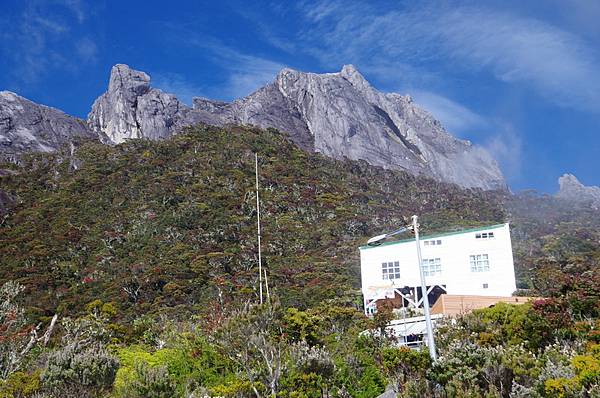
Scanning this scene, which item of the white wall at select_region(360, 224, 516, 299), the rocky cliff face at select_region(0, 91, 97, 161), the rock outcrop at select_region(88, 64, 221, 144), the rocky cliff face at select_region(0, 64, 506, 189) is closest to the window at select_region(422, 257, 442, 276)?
the white wall at select_region(360, 224, 516, 299)

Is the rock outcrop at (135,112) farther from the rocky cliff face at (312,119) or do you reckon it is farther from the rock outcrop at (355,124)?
the rock outcrop at (355,124)

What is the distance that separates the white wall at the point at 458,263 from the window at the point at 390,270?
200 mm

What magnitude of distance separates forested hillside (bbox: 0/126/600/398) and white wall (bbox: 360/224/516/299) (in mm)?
2184

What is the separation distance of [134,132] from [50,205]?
60.6 m

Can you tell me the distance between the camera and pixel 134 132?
401 feet

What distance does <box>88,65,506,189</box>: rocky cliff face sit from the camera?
118500mm

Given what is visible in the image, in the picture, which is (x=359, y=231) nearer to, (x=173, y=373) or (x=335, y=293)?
(x=335, y=293)

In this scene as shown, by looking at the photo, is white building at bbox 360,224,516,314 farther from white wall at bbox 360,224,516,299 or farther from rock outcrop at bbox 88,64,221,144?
rock outcrop at bbox 88,64,221,144

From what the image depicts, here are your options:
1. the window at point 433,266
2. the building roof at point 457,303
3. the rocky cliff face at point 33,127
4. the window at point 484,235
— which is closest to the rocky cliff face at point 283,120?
the rocky cliff face at point 33,127

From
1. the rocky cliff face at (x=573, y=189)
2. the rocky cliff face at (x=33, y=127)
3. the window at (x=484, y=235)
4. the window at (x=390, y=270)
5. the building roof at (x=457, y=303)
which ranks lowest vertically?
the building roof at (x=457, y=303)

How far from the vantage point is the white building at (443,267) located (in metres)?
33.9

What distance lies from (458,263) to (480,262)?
1.23m

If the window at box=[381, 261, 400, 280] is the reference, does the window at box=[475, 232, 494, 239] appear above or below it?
above

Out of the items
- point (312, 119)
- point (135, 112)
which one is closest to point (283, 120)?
point (312, 119)
